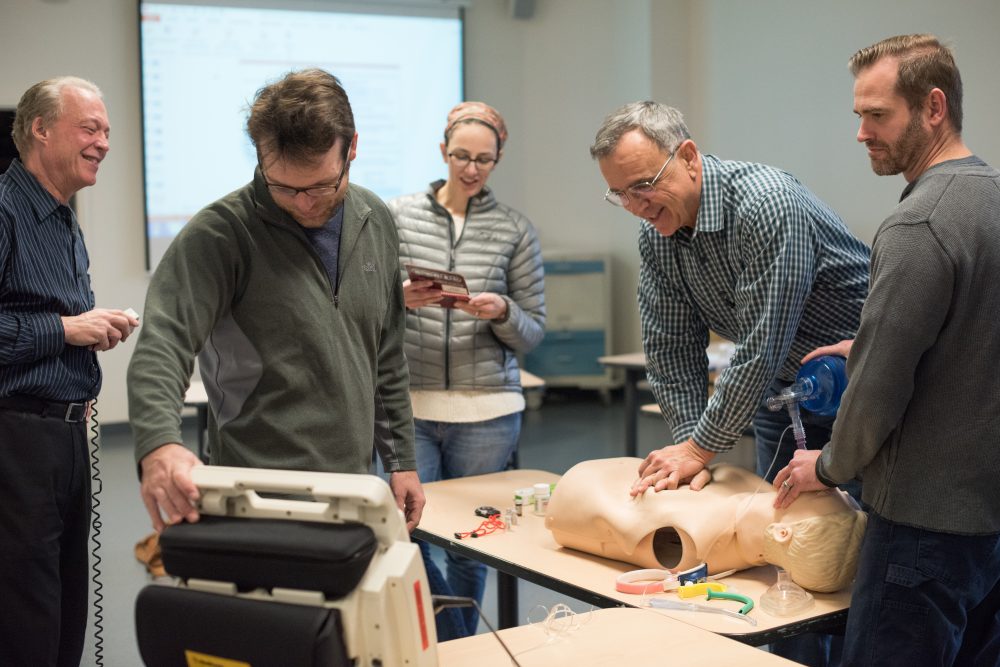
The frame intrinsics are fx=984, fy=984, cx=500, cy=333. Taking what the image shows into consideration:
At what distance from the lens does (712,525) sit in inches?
75.7

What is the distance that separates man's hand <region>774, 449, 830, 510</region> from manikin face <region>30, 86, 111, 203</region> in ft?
5.89

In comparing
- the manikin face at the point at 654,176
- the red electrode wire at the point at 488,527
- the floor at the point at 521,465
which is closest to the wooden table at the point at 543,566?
the red electrode wire at the point at 488,527

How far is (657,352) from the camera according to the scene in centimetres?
232

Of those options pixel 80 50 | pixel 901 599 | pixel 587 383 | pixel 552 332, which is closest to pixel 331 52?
pixel 80 50

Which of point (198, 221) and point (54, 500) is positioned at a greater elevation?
point (198, 221)

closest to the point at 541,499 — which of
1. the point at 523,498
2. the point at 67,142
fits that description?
the point at 523,498

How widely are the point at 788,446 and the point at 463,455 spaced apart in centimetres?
95

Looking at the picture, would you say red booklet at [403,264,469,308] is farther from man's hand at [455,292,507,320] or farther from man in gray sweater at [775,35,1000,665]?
man in gray sweater at [775,35,1000,665]

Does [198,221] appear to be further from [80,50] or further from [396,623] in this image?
[80,50]

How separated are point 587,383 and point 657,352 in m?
5.24

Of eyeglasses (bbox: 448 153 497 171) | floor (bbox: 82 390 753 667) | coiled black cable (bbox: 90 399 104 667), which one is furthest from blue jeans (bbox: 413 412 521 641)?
coiled black cable (bbox: 90 399 104 667)

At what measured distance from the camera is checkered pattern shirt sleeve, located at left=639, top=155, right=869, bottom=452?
1.98m

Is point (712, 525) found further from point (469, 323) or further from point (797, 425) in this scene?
point (469, 323)

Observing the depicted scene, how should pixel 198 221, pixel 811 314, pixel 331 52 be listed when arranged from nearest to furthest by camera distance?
pixel 198 221 → pixel 811 314 → pixel 331 52
